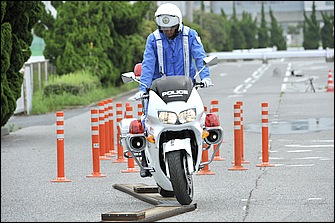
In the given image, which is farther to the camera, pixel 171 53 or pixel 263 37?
pixel 263 37

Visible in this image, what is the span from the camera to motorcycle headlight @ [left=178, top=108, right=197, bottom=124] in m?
10.0

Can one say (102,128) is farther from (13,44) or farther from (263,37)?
(263,37)

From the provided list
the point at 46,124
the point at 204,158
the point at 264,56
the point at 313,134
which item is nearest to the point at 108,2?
the point at 46,124

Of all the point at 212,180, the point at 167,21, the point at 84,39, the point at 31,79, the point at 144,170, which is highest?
the point at 84,39

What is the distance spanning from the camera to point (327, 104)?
28562 millimetres

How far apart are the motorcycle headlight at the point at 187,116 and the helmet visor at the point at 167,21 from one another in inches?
43.5

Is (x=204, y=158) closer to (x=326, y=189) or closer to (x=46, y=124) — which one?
(x=326, y=189)

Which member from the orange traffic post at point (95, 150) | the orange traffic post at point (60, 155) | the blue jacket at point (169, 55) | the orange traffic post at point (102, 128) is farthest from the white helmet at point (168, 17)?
the orange traffic post at point (102, 128)

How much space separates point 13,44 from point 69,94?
11.7 m

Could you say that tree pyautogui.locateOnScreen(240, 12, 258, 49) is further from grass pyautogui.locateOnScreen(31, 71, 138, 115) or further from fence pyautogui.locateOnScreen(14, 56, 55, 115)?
grass pyautogui.locateOnScreen(31, 71, 138, 115)

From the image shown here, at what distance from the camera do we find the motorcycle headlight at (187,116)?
32.9 ft

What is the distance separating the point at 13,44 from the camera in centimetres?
2000

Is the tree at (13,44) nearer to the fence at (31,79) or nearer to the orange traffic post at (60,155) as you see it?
the orange traffic post at (60,155)

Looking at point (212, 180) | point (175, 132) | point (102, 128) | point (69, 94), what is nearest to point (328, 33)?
point (69, 94)
